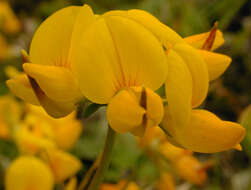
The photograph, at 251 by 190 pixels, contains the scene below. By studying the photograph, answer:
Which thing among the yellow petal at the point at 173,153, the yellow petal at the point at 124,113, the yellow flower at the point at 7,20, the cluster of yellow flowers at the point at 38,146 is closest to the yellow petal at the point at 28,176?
the cluster of yellow flowers at the point at 38,146

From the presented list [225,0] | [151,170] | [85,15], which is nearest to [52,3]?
[225,0]

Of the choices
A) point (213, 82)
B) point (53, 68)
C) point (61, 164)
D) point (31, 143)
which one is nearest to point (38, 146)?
point (31, 143)

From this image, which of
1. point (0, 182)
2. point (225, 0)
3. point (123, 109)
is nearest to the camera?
point (123, 109)

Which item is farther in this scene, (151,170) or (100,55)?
(151,170)

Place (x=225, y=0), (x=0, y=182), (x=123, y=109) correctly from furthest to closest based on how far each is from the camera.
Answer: (x=225, y=0) < (x=0, y=182) < (x=123, y=109)

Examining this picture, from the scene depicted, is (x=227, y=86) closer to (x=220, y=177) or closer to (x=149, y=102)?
(x=220, y=177)

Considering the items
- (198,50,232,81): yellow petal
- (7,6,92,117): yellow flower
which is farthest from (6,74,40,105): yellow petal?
(198,50,232,81): yellow petal

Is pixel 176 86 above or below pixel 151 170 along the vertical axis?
above
